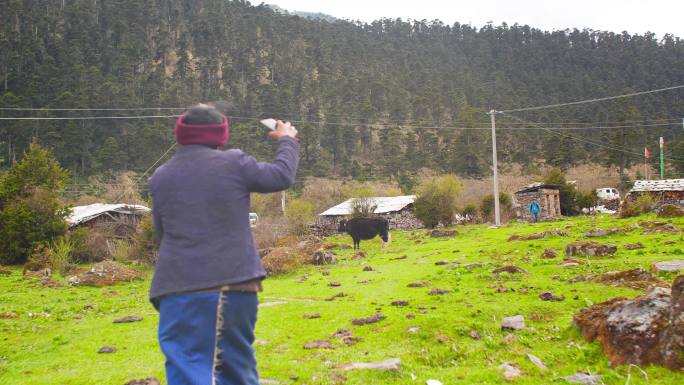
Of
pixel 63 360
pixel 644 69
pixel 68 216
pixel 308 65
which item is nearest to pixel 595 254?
pixel 63 360

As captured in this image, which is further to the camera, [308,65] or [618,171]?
[308,65]

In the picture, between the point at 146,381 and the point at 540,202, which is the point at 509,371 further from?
the point at 540,202

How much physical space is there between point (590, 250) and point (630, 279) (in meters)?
5.10

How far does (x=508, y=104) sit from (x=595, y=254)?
95.4 meters

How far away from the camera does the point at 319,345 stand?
377 inches

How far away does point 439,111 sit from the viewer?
346 feet

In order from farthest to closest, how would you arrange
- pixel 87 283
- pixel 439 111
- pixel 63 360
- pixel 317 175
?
pixel 439 111
pixel 317 175
pixel 87 283
pixel 63 360

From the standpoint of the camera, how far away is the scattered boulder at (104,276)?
72.1ft

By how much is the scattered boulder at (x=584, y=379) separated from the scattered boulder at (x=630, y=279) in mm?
5835

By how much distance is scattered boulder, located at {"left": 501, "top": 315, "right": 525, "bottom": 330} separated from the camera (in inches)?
362

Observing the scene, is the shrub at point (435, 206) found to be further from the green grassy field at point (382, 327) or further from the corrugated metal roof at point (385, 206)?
the green grassy field at point (382, 327)

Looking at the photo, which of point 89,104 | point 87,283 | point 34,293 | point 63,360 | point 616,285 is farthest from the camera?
point 89,104

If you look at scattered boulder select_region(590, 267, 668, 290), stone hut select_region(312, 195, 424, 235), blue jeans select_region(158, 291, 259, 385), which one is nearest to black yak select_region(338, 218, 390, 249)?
stone hut select_region(312, 195, 424, 235)

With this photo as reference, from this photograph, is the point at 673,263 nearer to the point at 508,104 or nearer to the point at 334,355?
the point at 334,355
